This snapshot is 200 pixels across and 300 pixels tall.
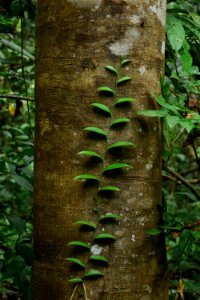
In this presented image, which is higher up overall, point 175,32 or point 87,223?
point 175,32

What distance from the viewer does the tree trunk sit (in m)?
1.22

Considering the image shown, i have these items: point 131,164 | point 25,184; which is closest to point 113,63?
point 131,164

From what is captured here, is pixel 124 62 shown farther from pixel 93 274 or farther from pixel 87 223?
pixel 93 274

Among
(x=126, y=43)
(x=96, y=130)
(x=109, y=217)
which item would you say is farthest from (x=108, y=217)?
(x=126, y=43)

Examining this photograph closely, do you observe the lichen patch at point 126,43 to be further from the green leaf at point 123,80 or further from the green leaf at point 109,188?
the green leaf at point 109,188

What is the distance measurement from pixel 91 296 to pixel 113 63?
65cm

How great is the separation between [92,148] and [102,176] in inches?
3.3

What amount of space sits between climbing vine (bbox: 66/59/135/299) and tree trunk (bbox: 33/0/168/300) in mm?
12

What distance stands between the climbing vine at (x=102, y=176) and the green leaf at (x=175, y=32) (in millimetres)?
245

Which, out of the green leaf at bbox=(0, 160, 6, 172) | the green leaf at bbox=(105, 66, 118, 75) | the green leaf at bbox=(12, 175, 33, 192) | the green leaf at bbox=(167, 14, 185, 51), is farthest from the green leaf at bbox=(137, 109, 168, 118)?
the green leaf at bbox=(0, 160, 6, 172)

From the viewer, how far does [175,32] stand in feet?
4.81

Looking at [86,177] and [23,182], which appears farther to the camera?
[23,182]

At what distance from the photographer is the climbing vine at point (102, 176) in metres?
1.20

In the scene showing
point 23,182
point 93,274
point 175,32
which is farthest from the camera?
point 23,182
